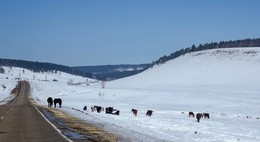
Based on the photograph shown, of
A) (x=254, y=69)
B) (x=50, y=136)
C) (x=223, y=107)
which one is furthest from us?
(x=254, y=69)

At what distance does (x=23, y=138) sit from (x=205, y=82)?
151250 millimetres

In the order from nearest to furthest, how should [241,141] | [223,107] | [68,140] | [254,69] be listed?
1. [68,140]
2. [241,141]
3. [223,107]
4. [254,69]

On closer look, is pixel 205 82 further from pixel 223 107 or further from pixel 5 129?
pixel 5 129

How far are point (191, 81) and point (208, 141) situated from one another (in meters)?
154

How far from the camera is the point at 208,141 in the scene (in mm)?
19453

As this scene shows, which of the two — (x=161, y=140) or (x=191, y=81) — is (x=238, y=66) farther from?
(x=161, y=140)

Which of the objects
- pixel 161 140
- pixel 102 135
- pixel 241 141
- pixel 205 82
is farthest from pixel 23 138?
pixel 205 82

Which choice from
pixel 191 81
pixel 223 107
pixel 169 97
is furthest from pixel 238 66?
pixel 223 107

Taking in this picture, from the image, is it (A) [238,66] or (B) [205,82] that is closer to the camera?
(B) [205,82]

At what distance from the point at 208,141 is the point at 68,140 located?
5797mm

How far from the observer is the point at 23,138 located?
17750 millimetres

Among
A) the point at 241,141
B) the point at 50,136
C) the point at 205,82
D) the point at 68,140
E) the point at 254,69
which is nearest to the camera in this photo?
the point at 68,140

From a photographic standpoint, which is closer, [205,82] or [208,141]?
[208,141]

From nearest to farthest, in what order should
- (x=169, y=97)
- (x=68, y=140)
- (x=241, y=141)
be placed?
(x=68, y=140) → (x=241, y=141) → (x=169, y=97)
